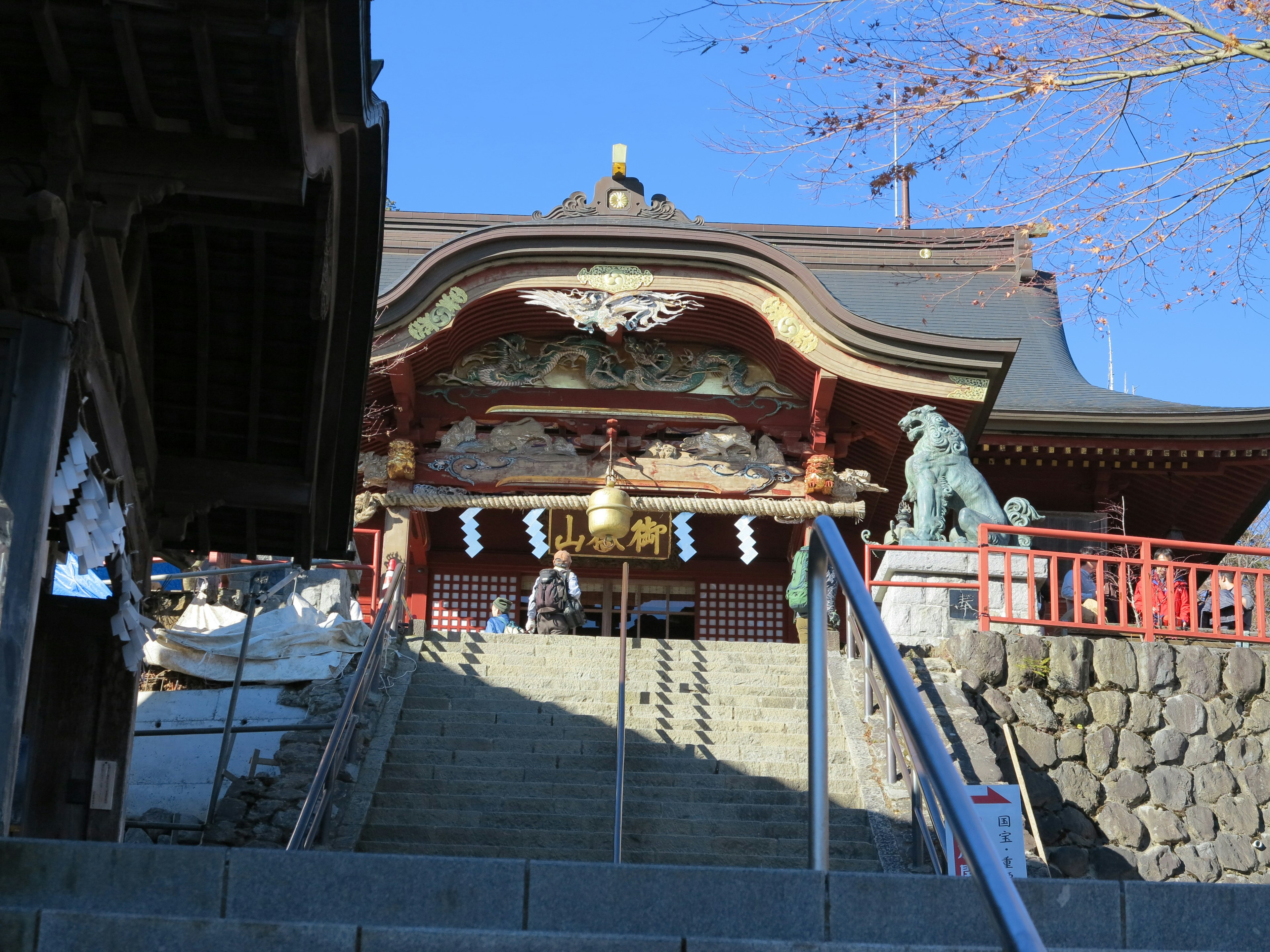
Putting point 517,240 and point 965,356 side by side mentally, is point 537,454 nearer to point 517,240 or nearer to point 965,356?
point 517,240

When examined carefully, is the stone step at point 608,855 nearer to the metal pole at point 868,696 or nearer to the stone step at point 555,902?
the metal pole at point 868,696

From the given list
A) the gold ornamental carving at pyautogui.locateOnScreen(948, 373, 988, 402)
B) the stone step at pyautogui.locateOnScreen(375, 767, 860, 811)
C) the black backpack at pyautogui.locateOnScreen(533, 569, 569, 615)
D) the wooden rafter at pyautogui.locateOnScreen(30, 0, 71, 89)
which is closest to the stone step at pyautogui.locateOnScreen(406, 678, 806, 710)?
the stone step at pyautogui.locateOnScreen(375, 767, 860, 811)

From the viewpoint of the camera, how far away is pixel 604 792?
9.05m

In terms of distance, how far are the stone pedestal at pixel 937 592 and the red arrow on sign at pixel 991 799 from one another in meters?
4.34

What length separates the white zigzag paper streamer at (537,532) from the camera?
1475cm

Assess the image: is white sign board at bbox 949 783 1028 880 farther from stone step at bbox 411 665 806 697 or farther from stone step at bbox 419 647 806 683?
stone step at bbox 419 647 806 683

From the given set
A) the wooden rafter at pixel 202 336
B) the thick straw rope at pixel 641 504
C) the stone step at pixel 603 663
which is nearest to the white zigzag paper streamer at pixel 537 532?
the thick straw rope at pixel 641 504

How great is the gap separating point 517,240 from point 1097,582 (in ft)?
22.4

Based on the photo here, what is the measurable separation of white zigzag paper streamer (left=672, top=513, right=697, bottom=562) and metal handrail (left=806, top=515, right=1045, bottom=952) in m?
10.6

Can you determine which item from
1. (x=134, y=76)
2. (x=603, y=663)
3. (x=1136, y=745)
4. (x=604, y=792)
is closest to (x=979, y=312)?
(x=1136, y=745)

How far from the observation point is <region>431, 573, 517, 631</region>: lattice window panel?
57.7ft

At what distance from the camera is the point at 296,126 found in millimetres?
4473

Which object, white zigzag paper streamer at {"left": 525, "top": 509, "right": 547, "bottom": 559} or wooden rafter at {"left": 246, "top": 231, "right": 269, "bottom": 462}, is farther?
white zigzag paper streamer at {"left": 525, "top": 509, "right": 547, "bottom": 559}

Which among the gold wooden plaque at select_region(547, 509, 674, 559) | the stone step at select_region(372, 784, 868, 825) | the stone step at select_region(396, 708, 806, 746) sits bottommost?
the stone step at select_region(372, 784, 868, 825)
